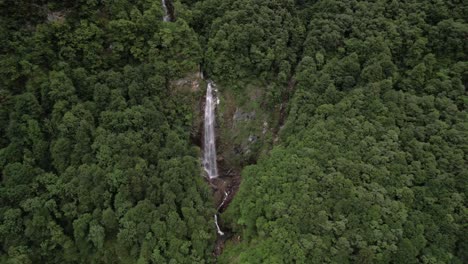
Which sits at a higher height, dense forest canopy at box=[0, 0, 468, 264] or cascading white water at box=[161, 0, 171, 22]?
cascading white water at box=[161, 0, 171, 22]

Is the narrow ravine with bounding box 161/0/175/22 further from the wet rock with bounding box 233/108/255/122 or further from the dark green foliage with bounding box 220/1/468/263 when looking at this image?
the dark green foliage with bounding box 220/1/468/263

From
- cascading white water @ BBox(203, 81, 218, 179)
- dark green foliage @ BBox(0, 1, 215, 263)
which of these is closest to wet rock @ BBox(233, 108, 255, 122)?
cascading white water @ BBox(203, 81, 218, 179)

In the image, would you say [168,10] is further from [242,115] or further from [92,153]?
[92,153]

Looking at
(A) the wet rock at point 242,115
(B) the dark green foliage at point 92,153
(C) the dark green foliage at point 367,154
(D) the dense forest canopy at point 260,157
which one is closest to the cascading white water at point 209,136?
(D) the dense forest canopy at point 260,157

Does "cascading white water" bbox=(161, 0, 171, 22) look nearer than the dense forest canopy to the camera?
No

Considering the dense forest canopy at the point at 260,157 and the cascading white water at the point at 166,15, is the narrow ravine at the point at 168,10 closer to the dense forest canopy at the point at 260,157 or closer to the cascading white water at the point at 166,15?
the cascading white water at the point at 166,15

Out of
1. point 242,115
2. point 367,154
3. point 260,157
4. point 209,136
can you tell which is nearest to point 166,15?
point 242,115
